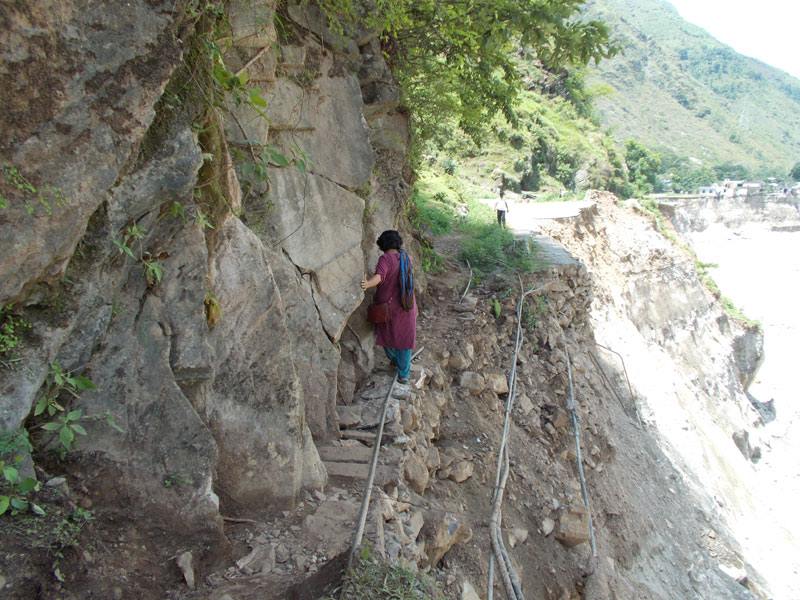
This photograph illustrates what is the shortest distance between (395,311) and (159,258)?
2660 millimetres

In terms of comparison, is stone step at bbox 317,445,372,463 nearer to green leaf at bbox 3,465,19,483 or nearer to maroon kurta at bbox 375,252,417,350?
maroon kurta at bbox 375,252,417,350

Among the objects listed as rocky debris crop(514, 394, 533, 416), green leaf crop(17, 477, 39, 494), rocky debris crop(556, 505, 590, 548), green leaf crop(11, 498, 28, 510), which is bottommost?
rocky debris crop(556, 505, 590, 548)

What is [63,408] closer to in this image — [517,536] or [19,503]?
[19,503]

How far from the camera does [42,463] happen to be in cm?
295

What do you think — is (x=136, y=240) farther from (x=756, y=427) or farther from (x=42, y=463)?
(x=756, y=427)

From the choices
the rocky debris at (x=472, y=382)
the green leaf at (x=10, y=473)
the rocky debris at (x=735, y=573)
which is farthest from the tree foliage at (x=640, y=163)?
the green leaf at (x=10, y=473)

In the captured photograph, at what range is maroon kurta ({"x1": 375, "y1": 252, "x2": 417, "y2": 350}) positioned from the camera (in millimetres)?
5539

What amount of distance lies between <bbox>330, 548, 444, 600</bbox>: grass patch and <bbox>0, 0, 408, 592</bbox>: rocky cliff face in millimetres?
776

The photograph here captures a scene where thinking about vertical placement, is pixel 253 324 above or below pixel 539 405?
above

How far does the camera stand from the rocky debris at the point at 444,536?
433 cm

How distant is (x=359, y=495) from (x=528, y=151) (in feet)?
78.5

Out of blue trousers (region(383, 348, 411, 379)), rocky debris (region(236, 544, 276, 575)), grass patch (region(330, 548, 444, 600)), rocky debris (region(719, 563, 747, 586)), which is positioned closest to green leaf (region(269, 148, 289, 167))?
blue trousers (region(383, 348, 411, 379))

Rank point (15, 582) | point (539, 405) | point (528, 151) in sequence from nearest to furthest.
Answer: point (15, 582), point (539, 405), point (528, 151)

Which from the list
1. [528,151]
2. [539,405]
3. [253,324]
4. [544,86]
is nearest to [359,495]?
[253,324]
